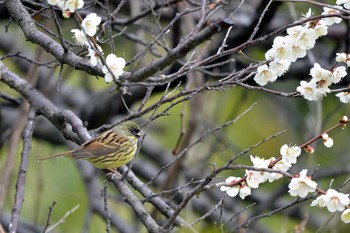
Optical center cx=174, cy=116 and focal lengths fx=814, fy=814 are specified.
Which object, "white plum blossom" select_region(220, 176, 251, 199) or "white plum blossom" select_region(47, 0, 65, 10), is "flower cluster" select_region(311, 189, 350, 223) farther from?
"white plum blossom" select_region(47, 0, 65, 10)

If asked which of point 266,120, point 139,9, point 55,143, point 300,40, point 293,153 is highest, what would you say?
point 266,120

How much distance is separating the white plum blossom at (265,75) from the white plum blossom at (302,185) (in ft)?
1.62

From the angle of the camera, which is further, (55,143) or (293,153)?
(55,143)

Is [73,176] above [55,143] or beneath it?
A: above

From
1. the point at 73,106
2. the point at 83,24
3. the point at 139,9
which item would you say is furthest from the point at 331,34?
the point at 83,24

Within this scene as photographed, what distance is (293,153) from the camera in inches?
130

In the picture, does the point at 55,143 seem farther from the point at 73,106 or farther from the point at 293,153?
the point at 293,153

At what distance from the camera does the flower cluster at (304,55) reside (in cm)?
329

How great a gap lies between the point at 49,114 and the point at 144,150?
3.64 m

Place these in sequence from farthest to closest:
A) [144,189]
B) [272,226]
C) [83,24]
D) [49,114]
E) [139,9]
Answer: [272,226] < [139,9] < [49,114] < [144,189] < [83,24]

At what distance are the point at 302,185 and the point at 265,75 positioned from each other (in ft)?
1.82

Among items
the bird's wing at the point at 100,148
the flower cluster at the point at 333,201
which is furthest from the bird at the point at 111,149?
the flower cluster at the point at 333,201

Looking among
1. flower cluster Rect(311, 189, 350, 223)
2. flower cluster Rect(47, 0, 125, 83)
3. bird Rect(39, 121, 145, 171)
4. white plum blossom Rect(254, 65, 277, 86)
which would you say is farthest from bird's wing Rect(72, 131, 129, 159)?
flower cluster Rect(311, 189, 350, 223)

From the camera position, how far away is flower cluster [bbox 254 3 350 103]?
3295 millimetres
